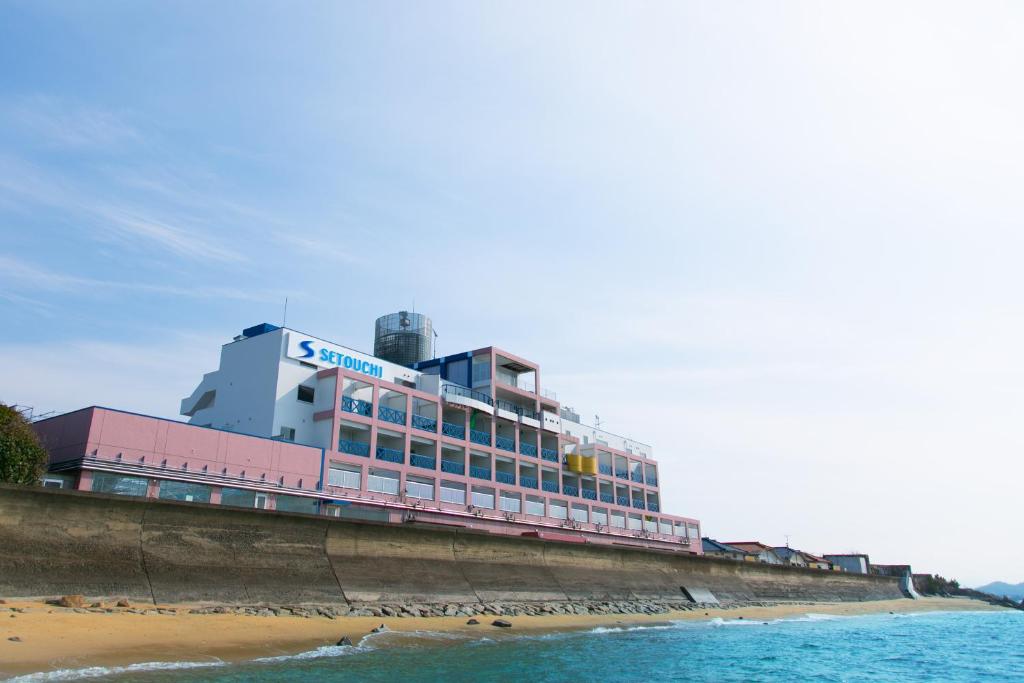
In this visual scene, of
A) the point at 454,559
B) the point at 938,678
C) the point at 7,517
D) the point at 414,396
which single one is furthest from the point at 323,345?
the point at 938,678

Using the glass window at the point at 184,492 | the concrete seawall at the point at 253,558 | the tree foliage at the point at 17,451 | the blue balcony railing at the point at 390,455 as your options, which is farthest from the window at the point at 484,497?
the tree foliage at the point at 17,451

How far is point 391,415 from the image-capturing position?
49938 millimetres

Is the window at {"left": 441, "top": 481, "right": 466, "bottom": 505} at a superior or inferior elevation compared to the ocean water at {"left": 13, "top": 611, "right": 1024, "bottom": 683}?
superior

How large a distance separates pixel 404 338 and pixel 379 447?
17.9 meters

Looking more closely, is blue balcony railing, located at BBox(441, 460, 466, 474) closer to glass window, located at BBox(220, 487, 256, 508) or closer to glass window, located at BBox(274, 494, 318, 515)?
glass window, located at BBox(274, 494, 318, 515)

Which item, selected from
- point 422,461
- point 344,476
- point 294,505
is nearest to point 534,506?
point 422,461

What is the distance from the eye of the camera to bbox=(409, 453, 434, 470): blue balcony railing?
50312 millimetres

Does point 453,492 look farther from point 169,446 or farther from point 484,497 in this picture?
point 169,446

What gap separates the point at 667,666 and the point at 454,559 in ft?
45.3

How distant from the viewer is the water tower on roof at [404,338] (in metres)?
65.2

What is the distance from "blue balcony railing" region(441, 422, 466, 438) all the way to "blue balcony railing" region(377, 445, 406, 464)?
17.2 feet

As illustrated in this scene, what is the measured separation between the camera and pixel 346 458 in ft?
147

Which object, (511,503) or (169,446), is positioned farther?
(511,503)

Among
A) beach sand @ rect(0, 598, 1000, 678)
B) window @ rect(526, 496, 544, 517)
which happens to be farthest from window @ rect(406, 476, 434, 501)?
beach sand @ rect(0, 598, 1000, 678)
